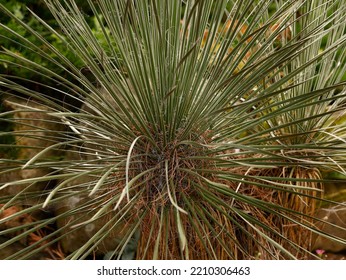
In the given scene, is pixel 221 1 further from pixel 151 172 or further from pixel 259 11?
pixel 151 172

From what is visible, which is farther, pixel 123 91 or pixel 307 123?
pixel 307 123

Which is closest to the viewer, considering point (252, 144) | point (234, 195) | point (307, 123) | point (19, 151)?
point (234, 195)

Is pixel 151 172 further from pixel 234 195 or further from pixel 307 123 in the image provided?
pixel 307 123

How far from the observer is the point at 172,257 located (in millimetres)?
1159

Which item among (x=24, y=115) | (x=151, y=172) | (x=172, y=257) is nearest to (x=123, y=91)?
(x=151, y=172)

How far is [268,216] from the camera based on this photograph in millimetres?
1355

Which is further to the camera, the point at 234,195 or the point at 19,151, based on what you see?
the point at 19,151

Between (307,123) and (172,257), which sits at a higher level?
(307,123)

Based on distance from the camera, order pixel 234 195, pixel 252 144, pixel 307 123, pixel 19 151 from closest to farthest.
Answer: pixel 234 195 < pixel 252 144 < pixel 307 123 < pixel 19 151

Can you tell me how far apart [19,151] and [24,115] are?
171 mm

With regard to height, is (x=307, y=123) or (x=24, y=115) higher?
(x=24, y=115)

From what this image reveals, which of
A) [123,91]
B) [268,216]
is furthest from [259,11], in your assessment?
[268,216]

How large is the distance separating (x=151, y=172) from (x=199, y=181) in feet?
0.40
